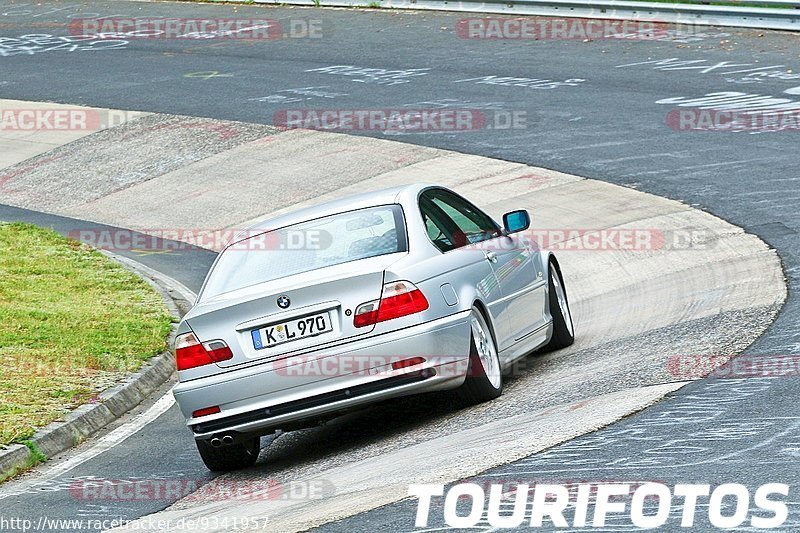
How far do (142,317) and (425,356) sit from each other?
5302 mm

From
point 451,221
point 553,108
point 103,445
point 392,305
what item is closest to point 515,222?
point 451,221

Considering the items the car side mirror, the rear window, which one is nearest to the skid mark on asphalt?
the rear window

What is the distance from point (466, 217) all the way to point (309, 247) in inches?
57.0

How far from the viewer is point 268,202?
17828 millimetres

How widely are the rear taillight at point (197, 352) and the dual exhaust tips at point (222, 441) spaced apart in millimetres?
430

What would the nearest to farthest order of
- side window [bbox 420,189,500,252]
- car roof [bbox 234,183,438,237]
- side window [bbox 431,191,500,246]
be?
side window [bbox 420,189,500,252] → car roof [bbox 234,183,438,237] → side window [bbox 431,191,500,246]

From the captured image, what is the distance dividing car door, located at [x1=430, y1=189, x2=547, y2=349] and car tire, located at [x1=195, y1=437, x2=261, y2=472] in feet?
5.51

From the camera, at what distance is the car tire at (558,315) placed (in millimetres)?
10242

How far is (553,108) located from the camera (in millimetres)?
19203

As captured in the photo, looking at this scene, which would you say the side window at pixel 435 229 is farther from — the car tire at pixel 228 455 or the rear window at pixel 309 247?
the car tire at pixel 228 455

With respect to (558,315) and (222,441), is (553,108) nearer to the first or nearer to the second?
(558,315)

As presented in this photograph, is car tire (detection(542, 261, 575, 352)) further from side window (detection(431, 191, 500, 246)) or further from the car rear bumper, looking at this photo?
the car rear bumper

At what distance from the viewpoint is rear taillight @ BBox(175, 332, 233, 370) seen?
320 inches

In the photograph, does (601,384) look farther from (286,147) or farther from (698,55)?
(698,55)
